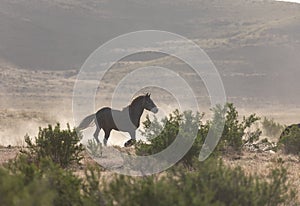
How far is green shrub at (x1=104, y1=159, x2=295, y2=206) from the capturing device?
5.92 meters

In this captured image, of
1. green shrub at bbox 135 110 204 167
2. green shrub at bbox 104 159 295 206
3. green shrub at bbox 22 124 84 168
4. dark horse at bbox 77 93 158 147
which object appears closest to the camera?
green shrub at bbox 104 159 295 206

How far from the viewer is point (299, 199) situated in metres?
9.00

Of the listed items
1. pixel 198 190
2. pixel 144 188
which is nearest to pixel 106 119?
pixel 198 190

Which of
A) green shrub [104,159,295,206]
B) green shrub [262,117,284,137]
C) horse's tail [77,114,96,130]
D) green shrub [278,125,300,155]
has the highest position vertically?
green shrub [262,117,284,137]

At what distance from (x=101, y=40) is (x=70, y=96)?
50.2 m

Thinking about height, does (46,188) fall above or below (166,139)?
below

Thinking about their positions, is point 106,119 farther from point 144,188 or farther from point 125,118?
point 144,188

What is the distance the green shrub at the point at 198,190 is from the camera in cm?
592

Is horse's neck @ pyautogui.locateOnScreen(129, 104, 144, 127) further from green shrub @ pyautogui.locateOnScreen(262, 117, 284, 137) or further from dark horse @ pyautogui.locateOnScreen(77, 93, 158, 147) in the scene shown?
green shrub @ pyautogui.locateOnScreen(262, 117, 284, 137)

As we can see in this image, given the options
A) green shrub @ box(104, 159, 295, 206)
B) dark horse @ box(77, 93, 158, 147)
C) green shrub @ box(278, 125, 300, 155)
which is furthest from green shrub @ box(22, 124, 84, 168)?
green shrub @ box(278, 125, 300, 155)

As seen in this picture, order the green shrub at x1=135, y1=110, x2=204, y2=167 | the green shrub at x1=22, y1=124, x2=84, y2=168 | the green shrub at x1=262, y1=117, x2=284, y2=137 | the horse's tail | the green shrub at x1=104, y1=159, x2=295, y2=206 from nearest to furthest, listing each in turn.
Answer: the green shrub at x1=104, y1=159, x2=295, y2=206
the green shrub at x1=22, y1=124, x2=84, y2=168
the green shrub at x1=135, y1=110, x2=204, y2=167
the horse's tail
the green shrub at x1=262, y1=117, x2=284, y2=137

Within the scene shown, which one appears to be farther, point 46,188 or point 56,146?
point 56,146

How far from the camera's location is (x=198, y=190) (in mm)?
6520

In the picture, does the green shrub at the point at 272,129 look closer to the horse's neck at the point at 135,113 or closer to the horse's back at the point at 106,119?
the horse's neck at the point at 135,113
